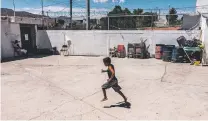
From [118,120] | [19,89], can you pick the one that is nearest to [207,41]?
[118,120]

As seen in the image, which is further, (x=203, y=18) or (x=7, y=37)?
(x=7, y=37)

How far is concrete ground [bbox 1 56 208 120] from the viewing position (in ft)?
18.8

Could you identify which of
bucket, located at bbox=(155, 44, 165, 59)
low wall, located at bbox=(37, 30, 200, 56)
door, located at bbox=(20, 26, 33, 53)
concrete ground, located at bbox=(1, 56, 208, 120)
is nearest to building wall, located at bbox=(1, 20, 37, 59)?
door, located at bbox=(20, 26, 33, 53)

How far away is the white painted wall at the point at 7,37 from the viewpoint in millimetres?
15578

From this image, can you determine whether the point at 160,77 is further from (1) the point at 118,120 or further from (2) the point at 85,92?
(1) the point at 118,120

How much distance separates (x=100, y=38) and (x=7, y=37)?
6699 millimetres

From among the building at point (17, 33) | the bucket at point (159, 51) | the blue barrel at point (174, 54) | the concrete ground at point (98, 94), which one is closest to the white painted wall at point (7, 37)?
the building at point (17, 33)

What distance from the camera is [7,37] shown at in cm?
1600

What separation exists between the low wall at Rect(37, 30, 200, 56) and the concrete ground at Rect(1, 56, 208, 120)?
426cm

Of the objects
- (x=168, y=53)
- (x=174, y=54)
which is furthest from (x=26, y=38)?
(x=174, y=54)

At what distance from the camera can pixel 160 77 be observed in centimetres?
960

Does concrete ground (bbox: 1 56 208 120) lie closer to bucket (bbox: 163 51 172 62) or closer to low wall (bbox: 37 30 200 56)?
bucket (bbox: 163 51 172 62)

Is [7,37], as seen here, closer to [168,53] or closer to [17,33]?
[17,33]

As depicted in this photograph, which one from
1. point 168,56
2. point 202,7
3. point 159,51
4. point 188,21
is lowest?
point 168,56
